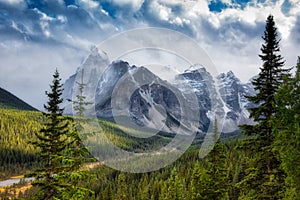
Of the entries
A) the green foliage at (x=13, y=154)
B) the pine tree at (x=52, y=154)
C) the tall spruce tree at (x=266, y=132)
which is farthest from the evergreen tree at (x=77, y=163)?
the green foliage at (x=13, y=154)

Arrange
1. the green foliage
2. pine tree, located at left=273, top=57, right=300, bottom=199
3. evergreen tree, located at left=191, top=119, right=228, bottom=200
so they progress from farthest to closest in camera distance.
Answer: the green foliage < evergreen tree, located at left=191, top=119, right=228, bottom=200 < pine tree, located at left=273, top=57, right=300, bottom=199

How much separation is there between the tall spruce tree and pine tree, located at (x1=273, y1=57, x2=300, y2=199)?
3468 millimetres

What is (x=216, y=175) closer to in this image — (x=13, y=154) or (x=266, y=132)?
(x=266, y=132)

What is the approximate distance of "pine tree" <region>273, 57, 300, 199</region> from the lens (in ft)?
37.0

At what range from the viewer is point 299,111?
11.4 meters

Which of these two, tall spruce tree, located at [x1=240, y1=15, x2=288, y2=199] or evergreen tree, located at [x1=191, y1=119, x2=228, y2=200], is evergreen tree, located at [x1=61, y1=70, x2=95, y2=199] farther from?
evergreen tree, located at [x1=191, y1=119, x2=228, y2=200]

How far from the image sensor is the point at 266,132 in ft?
54.3

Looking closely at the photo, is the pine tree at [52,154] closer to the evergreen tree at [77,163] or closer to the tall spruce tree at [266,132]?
the evergreen tree at [77,163]

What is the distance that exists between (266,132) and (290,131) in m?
5.23

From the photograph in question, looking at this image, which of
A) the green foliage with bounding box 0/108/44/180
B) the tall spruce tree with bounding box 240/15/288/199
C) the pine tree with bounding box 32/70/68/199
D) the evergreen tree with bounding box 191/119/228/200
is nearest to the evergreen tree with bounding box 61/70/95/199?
the pine tree with bounding box 32/70/68/199

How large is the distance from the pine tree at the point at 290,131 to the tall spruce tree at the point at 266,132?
11.4 feet

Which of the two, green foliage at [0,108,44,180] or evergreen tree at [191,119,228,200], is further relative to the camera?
green foliage at [0,108,44,180]

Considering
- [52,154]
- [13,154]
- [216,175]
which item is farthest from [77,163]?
[13,154]

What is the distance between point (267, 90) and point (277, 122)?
4900 mm
